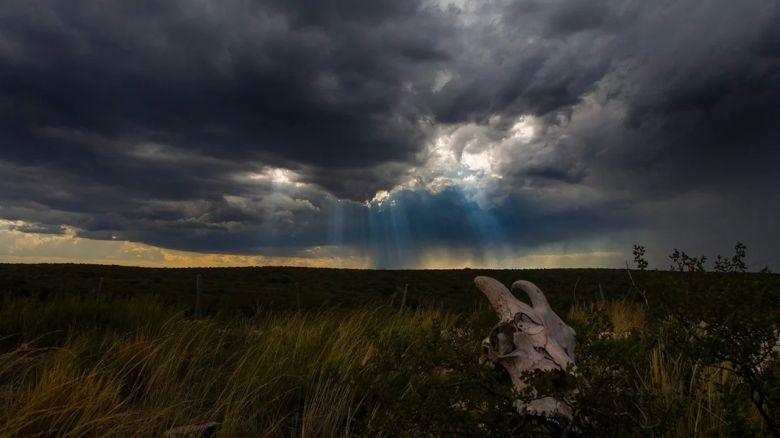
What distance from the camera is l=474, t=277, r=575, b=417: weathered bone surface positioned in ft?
15.3

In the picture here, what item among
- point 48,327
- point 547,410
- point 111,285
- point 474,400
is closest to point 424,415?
point 474,400

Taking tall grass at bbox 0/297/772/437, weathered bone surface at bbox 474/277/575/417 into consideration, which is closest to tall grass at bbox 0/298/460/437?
tall grass at bbox 0/297/772/437

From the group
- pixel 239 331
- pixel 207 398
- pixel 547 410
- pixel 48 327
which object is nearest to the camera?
pixel 547 410

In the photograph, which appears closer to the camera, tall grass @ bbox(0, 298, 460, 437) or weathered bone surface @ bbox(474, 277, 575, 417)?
tall grass @ bbox(0, 298, 460, 437)

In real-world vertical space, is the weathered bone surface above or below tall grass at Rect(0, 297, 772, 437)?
above

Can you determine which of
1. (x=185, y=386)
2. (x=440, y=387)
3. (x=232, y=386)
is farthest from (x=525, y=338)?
(x=185, y=386)

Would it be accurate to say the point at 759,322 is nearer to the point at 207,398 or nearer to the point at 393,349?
the point at 393,349

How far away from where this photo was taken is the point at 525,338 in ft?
16.1

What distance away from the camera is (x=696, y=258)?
12.5ft

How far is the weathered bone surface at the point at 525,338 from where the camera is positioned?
4664 mm

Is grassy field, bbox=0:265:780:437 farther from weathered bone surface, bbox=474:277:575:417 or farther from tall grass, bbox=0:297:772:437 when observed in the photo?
weathered bone surface, bbox=474:277:575:417

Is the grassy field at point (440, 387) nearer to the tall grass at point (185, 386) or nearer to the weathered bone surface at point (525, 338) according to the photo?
the tall grass at point (185, 386)

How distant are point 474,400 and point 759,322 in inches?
66.7

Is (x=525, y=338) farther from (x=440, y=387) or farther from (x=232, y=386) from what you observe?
(x=232, y=386)
